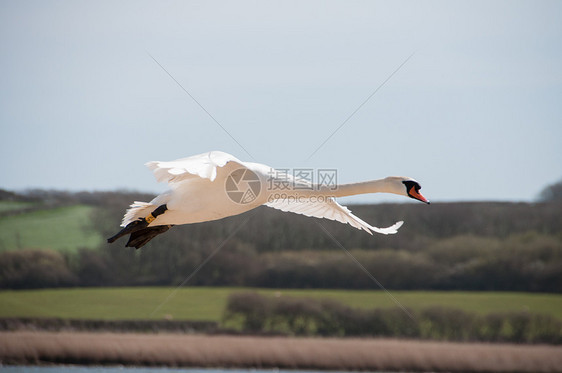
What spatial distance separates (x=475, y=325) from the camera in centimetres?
4597

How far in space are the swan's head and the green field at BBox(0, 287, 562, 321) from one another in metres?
37.3

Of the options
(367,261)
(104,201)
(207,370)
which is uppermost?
(104,201)

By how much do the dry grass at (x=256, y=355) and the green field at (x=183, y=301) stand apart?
1333cm

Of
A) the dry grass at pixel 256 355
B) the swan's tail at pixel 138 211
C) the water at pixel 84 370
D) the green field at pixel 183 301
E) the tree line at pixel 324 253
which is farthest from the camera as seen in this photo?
the tree line at pixel 324 253

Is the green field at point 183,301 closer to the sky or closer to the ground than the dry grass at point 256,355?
closer to the sky

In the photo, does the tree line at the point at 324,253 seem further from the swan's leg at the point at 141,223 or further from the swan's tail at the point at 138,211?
the swan's leg at the point at 141,223

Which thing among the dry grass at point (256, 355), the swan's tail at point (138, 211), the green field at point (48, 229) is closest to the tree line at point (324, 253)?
the green field at point (48, 229)

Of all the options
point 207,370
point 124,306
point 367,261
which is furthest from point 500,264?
point 207,370

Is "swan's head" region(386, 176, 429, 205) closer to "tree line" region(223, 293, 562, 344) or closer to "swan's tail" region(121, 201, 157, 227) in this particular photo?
"swan's tail" region(121, 201, 157, 227)

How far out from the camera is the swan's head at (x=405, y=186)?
11711mm

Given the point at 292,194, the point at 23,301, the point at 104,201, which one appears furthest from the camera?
the point at 104,201

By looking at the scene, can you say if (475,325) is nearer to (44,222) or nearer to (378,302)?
(378,302)

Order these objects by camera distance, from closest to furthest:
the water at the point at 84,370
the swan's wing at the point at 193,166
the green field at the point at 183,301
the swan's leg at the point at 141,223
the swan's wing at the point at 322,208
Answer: the swan's wing at the point at 193,166
the swan's leg at the point at 141,223
the swan's wing at the point at 322,208
the water at the point at 84,370
the green field at the point at 183,301

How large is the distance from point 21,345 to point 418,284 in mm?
31618
